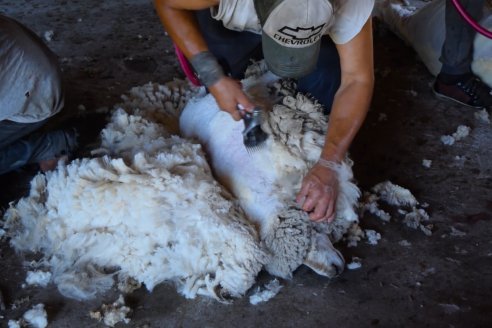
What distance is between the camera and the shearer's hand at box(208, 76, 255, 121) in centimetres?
161

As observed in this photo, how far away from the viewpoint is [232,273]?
1.51 metres

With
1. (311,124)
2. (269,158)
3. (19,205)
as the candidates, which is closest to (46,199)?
(19,205)

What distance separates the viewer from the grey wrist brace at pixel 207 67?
5.43ft

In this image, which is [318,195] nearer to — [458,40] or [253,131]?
[253,131]

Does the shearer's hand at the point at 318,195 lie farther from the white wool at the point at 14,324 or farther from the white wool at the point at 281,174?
the white wool at the point at 14,324

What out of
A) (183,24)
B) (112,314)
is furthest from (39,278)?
(183,24)

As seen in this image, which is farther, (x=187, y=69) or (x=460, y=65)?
(x=460, y=65)

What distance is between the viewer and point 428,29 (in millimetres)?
2521

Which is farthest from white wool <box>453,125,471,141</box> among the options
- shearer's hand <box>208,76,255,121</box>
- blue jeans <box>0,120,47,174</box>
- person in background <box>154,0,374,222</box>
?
blue jeans <box>0,120,47,174</box>

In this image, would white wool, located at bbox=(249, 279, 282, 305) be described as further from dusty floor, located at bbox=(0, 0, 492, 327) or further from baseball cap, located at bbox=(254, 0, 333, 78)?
baseball cap, located at bbox=(254, 0, 333, 78)

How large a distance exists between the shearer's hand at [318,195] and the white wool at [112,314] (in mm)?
558

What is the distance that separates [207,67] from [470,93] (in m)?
1.24

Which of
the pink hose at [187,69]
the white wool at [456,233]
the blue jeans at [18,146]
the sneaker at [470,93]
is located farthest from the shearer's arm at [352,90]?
the blue jeans at [18,146]

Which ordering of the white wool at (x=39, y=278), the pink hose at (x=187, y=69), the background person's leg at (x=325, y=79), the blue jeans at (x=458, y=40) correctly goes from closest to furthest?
1. the white wool at (x=39, y=278)
2. the background person's leg at (x=325, y=79)
3. the pink hose at (x=187, y=69)
4. the blue jeans at (x=458, y=40)
